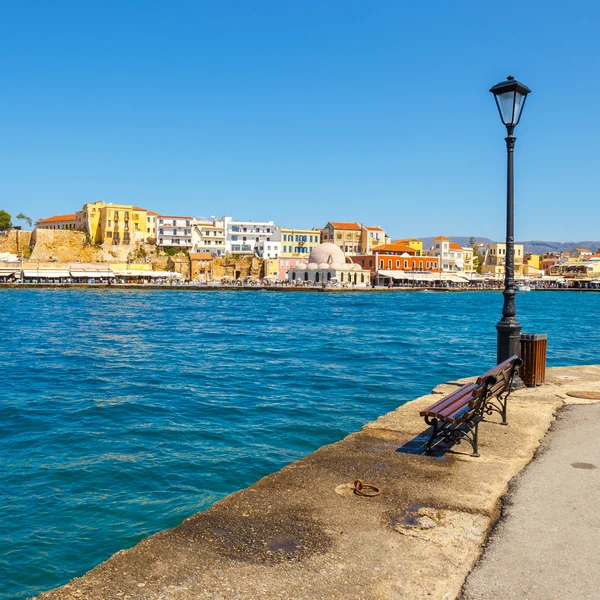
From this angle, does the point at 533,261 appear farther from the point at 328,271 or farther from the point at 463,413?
the point at 463,413

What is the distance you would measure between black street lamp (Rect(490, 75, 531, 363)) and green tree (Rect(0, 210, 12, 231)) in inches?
4278

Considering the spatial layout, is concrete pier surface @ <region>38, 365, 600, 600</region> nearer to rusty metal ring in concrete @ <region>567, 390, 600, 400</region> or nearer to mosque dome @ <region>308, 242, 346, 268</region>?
rusty metal ring in concrete @ <region>567, 390, 600, 400</region>

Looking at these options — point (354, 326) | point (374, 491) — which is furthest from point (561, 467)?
point (354, 326)

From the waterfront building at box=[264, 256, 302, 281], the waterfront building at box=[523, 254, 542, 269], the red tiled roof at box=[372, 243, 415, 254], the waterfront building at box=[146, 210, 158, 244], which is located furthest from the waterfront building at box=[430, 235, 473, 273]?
the waterfront building at box=[146, 210, 158, 244]

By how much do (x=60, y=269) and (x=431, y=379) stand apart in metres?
76.7

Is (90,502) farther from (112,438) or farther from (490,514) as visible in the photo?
(490,514)

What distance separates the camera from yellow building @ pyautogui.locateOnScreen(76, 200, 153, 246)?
3676 inches

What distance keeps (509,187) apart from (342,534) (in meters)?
6.79

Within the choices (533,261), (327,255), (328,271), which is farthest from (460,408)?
(533,261)

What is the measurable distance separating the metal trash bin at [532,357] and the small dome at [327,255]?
3402 inches

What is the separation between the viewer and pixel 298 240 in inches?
4294

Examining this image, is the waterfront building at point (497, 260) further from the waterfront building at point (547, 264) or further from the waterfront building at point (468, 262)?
the waterfront building at point (547, 264)

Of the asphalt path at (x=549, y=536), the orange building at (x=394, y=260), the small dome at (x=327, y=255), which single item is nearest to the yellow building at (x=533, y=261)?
the orange building at (x=394, y=260)

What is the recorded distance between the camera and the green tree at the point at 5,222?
104 meters
